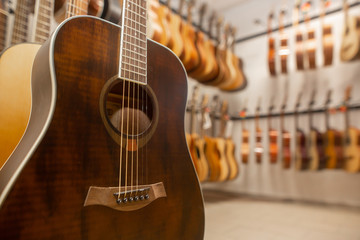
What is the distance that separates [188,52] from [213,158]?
1035 millimetres

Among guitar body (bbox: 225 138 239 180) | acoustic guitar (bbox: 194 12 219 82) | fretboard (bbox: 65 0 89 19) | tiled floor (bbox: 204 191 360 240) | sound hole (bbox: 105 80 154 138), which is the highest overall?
acoustic guitar (bbox: 194 12 219 82)

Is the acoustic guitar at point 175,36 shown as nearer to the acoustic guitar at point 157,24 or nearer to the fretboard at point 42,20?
the acoustic guitar at point 157,24

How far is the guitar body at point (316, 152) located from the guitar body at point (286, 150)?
198 millimetres

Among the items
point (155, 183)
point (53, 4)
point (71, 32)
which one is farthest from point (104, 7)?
point (155, 183)

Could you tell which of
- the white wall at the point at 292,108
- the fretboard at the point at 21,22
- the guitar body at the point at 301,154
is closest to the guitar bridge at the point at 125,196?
the fretboard at the point at 21,22

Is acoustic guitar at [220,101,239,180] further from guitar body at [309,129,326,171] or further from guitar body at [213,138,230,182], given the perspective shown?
guitar body at [309,129,326,171]

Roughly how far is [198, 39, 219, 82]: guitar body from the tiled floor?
121 cm

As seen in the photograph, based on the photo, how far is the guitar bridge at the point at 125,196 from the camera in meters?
0.51

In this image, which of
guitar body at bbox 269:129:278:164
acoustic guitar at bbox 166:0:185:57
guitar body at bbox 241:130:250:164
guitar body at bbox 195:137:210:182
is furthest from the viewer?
guitar body at bbox 241:130:250:164

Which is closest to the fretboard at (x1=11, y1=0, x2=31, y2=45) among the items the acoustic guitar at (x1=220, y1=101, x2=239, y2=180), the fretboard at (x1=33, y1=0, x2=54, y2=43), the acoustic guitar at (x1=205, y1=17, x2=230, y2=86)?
the fretboard at (x1=33, y1=0, x2=54, y2=43)

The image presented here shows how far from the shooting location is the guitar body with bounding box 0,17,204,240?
443mm

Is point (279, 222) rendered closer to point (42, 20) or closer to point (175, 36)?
point (175, 36)

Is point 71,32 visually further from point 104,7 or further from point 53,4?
point 53,4

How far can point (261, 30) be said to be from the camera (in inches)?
118
